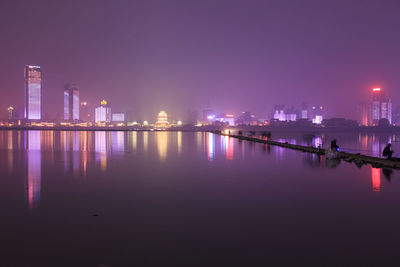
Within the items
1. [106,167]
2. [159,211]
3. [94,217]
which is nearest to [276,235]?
[159,211]

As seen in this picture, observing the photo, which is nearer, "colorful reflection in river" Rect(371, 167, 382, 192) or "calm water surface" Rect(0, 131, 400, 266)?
"calm water surface" Rect(0, 131, 400, 266)

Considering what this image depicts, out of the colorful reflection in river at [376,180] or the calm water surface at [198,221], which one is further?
the colorful reflection in river at [376,180]

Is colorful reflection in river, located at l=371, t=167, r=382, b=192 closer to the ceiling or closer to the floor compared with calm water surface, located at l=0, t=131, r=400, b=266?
closer to the ceiling

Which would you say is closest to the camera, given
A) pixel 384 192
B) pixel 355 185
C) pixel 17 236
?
pixel 17 236

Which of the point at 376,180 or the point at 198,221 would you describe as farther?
the point at 376,180

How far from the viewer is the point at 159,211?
11.1 m

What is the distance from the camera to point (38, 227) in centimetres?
933

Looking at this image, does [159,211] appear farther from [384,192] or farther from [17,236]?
[384,192]

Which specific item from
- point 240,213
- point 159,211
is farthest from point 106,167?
point 240,213

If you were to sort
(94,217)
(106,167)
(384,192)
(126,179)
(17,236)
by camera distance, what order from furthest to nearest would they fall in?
(106,167)
(126,179)
(384,192)
(94,217)
(17,236)

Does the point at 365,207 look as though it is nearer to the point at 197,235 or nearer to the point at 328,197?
the point at 328,197

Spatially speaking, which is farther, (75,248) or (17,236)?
(17,236)

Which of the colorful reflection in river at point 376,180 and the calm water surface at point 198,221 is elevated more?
the colorful reflection in river at point 376,180

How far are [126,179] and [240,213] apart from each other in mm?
8800
